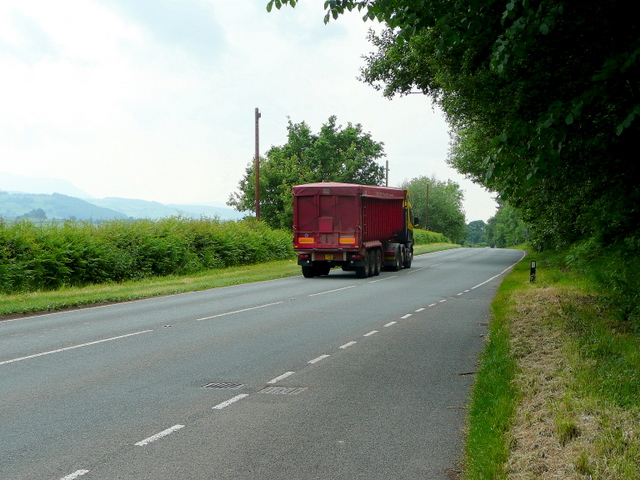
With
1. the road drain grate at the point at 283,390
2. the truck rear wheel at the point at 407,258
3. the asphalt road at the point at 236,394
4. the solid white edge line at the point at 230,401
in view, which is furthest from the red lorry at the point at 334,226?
the solid white edge line at the point at 230,401

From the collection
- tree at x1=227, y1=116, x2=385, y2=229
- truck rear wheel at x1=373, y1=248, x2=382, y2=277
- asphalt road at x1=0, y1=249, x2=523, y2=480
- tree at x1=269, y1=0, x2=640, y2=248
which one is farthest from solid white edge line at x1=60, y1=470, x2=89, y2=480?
tree at x1=227, y1=116, x2=385, y2=229

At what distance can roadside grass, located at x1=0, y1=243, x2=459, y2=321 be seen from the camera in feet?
54.4

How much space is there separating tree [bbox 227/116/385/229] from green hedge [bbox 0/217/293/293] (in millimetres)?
30221

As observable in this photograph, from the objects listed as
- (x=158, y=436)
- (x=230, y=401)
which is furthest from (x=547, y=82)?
(x=158, y=436)

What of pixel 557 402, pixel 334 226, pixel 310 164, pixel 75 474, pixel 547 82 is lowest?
pixel 75 474

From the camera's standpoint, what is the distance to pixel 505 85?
13312 mm

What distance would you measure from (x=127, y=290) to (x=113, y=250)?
350cm

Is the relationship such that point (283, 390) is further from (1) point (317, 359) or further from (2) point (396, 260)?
(2) point (396, 260)

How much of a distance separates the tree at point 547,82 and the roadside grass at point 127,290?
10.4m

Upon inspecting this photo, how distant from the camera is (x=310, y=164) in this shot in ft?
232

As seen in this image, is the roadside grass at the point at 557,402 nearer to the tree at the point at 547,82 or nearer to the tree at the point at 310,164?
the tree at the point at 547,82

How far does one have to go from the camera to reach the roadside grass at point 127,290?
16.6 m

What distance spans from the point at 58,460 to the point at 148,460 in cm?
72

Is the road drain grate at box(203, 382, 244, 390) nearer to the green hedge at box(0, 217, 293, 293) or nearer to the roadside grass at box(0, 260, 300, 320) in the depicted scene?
the roadside grass at box(0, 260, 300, 320)
